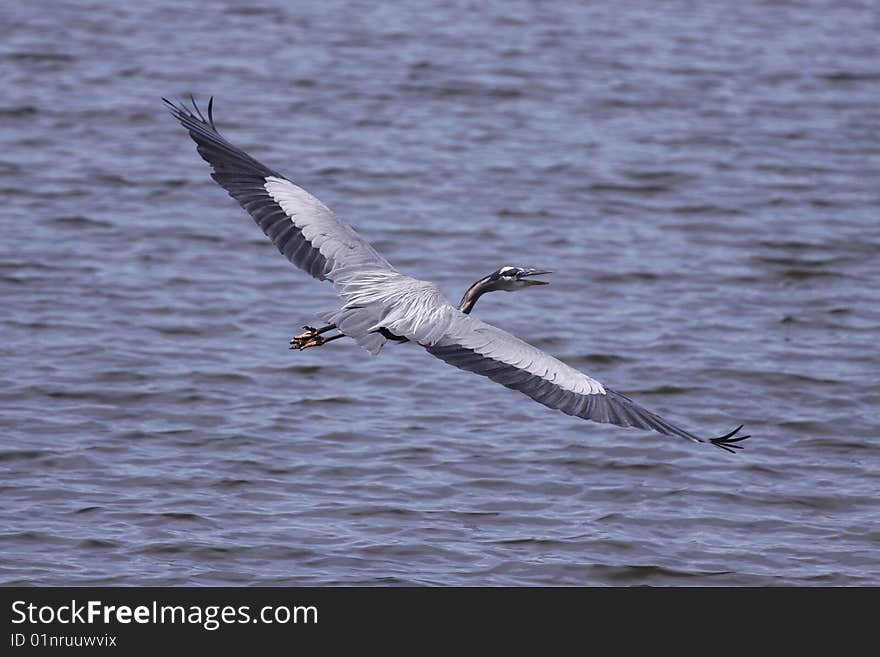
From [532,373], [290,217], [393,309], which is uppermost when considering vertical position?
[290,217]

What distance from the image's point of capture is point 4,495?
33.7 ft

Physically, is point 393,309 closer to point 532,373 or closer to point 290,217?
point 532,373

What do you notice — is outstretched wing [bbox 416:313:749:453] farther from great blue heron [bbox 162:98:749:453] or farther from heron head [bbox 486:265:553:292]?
heron head [bbox 486:265:553:292]

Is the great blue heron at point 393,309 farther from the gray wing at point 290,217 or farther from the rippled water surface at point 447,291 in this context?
the rippled water surface at point 447,291

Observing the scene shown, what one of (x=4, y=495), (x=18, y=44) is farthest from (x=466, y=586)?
(x=18, y=44)

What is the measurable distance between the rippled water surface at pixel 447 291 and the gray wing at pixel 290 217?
5.74 feet

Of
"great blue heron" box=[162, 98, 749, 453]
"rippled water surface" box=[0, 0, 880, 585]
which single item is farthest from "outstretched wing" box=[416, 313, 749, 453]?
"rippled water surface" box=[0, 0, 880, 585]

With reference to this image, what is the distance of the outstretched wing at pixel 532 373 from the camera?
8234 mm

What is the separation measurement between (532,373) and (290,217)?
189 cm

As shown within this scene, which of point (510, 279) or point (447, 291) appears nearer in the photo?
point (510, 279)

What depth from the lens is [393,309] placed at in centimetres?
871

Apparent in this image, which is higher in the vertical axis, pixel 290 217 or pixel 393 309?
pixel 290 217

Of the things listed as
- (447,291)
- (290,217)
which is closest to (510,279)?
(290,217)

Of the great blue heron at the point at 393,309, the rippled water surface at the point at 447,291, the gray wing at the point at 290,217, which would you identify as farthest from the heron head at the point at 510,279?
the rippled water surface at the point at 447,291
